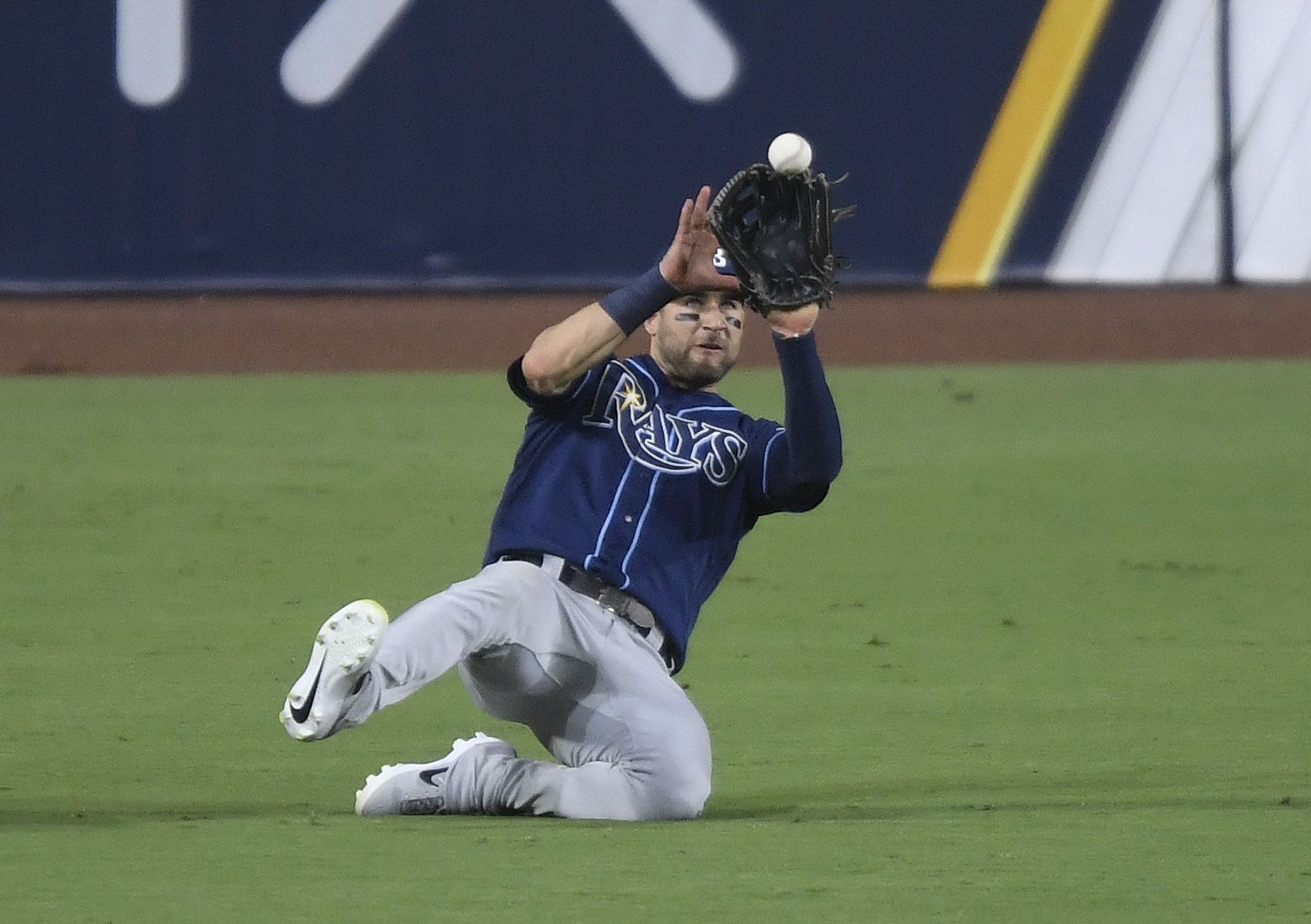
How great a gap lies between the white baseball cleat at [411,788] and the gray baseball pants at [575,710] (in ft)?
0.07

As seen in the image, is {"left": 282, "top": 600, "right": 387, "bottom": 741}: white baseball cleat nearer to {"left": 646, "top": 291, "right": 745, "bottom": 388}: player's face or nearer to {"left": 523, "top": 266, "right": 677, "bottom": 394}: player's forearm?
{"left": 523, "top": 266, "right": 677, "bottom": 394}: player's forearm

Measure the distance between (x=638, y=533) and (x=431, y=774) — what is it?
1.94 ft

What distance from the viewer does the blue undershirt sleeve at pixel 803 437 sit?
4.14 m

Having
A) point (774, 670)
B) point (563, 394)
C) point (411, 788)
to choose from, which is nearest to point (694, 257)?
point (563, 394)

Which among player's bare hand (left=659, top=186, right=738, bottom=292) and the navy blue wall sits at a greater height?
player's bare hand (left=659, top=186, right=738, bottom=292)

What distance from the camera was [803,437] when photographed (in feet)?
13.9

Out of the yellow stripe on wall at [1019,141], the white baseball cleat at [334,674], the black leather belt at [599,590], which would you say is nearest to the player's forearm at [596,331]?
the black leather belt at [599,590]

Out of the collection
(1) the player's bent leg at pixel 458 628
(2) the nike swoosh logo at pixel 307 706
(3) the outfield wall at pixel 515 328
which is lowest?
(3) the outfield wall at pixel 515 328

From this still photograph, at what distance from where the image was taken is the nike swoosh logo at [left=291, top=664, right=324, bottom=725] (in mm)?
3766

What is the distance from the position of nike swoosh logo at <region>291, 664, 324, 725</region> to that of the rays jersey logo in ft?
2.94

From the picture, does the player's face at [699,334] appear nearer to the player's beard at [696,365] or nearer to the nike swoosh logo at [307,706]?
the player's beard at [696,365]

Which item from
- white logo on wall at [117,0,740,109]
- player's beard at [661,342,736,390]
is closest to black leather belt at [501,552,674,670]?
player's beard at [661,342,736,390]

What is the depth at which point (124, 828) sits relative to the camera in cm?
400

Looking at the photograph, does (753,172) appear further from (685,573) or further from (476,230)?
(476,230)
